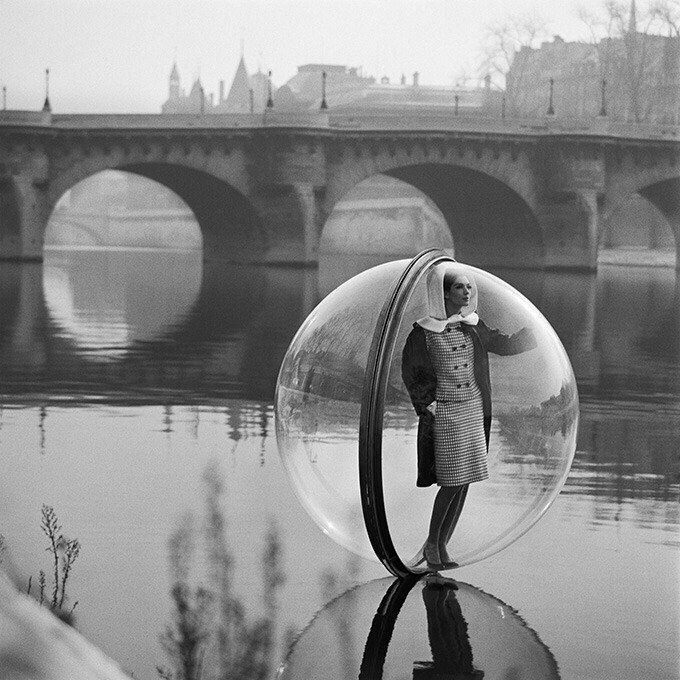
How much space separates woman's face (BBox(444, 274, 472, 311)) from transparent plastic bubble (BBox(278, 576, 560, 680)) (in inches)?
39.0

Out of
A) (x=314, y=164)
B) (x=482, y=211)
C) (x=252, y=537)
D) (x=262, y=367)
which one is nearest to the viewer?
(x=252, y=537)

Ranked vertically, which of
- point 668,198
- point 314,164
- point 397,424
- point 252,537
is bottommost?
point 252,537

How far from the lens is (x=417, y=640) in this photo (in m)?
4.11

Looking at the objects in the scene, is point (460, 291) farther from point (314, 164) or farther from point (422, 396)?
point (314, 164)

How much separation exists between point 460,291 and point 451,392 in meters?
0.32

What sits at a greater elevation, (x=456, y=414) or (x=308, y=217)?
(x=456, y=414)

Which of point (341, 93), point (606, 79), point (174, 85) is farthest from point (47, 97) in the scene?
point (174, 85)

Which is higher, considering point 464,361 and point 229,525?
point 464,361

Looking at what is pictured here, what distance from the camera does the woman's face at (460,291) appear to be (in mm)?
4301

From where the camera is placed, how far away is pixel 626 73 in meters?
59.2

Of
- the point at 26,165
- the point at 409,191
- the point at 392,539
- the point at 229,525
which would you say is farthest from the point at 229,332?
the point at 409,191

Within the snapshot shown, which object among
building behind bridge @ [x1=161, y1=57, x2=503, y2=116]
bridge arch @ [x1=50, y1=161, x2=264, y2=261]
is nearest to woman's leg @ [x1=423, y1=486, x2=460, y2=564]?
bridge arch @ [x1=50, y1=161, x2=264, y2=261]

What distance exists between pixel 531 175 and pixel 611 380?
32725mm

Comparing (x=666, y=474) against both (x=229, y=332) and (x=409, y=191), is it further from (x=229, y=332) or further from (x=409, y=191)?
(x=409, y=191)
